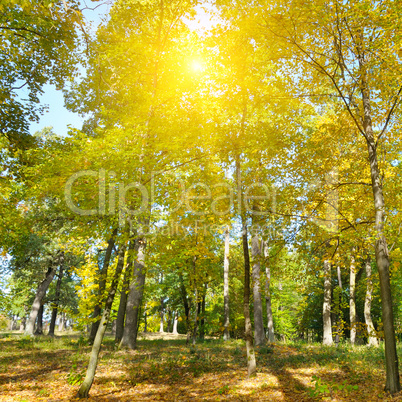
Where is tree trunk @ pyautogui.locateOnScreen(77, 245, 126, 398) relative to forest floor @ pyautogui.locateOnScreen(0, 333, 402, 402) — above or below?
above

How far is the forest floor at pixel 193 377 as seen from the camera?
21.8 ft

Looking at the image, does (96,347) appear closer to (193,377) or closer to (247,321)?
(193,377)

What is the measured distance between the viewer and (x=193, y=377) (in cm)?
857

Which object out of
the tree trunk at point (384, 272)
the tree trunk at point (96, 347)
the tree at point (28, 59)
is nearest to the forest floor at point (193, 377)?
the tree trunk at point (96, 347)

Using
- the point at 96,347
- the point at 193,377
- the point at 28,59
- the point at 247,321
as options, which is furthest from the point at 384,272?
the point at 28,59

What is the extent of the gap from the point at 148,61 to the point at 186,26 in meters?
2.04

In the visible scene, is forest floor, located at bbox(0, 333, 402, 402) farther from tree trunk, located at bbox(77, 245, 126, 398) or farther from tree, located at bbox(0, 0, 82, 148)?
tree, located at bbox(0, 0, 82, 148)

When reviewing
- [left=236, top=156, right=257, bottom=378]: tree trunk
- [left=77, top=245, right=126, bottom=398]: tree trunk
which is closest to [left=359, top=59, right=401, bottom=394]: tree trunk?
[left=236, top=156, right=257, bottom=378]: tree trunk

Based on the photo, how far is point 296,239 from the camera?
26.6 ft

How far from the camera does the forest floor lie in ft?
21.8

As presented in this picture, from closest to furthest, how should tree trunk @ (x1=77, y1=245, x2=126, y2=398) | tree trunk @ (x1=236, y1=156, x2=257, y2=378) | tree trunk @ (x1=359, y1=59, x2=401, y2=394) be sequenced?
tree trunk @ (x1=359, y1=59, x2=401, y2=394) < tree trunk @ (x1=77, y1=245, x2=126, y2=398) < tree trunk @ (x1=236, y1=156, x2=257, y2=378)

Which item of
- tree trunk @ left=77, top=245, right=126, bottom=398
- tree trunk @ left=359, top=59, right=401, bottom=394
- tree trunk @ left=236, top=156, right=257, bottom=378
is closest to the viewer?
tree trunk @ left=359, top=59, right=401, bottom=394

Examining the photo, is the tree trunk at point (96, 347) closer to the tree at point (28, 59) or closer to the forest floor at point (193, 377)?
the forest floor at point (193, 377)

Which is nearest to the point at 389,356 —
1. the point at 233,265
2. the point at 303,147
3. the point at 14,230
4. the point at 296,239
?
the point at 296,239
